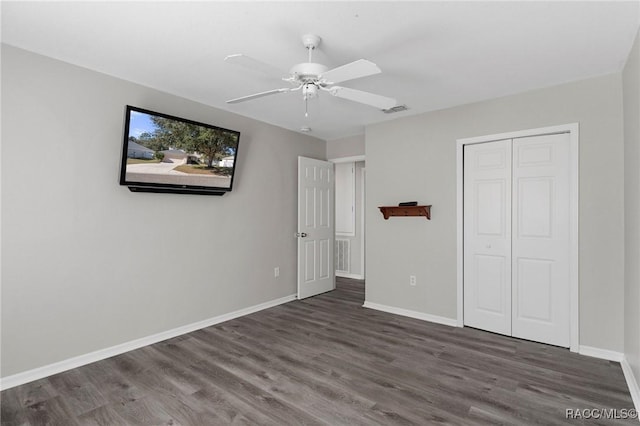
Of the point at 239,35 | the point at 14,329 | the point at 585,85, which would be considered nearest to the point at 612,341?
the point at 585,85

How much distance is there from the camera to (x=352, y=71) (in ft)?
6.56

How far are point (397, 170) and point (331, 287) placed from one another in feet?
7.61

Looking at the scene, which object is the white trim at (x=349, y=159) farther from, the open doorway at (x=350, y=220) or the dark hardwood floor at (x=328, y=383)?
the dark hardwood floor at (x=328, y=383)

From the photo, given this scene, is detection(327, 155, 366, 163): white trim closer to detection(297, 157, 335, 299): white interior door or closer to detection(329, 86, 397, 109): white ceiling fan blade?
detection(297, 157, 335, 299): white interior door

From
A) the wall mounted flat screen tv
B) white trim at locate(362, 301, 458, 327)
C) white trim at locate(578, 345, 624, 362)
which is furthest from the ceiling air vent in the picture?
white trim at locate(578, 345, 624, 362)

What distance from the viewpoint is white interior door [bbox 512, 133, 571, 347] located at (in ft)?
10.6

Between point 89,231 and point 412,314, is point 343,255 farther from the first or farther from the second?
point 89,231

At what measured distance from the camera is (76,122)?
283 cm

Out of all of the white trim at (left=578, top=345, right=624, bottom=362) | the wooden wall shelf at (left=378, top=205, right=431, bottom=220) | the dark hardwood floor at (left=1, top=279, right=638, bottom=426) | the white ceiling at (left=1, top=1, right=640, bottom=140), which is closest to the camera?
the white ceiling at (left=1, top=1, right=640, bottom=140)

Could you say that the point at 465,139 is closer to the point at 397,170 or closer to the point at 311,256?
the point at 397,170

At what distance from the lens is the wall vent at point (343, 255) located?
22.6ft

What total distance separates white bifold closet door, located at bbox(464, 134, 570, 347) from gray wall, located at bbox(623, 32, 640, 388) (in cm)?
49

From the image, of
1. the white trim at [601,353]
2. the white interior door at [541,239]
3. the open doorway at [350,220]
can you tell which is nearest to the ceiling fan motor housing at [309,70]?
the white interior door at [541,239]

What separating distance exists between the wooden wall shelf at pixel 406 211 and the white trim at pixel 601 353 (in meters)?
1.89
